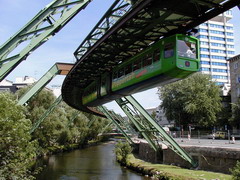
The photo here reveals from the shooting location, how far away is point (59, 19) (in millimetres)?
10641

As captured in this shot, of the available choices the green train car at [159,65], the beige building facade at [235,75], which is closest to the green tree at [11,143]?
the green train car at [159,65]

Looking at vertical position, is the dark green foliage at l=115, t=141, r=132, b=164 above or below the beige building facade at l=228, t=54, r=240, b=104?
below

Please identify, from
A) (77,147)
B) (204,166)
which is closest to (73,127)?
(77,147)

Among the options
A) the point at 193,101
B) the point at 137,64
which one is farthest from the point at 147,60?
the point at 193,101

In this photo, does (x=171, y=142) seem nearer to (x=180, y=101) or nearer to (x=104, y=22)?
(x=104, y=22)

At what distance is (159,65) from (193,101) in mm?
38971

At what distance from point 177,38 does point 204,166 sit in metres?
13.5

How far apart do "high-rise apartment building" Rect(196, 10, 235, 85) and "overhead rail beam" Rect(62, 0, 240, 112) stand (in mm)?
94380

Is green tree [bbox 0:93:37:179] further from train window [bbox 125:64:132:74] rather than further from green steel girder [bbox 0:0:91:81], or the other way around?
train window [bbox 125:64:132:74]

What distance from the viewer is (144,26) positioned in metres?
13.0

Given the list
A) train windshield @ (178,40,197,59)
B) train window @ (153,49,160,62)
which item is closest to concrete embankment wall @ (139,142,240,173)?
train windshield @ (178,40,197,59)

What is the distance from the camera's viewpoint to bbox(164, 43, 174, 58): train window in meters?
13.3

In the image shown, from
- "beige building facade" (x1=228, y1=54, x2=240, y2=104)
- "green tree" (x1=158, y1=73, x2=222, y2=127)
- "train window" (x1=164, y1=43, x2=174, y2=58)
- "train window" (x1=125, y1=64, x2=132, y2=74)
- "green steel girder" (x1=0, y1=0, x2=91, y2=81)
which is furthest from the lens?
"beige building facade" (x1=228, y1=54, x2=240, y2=104)

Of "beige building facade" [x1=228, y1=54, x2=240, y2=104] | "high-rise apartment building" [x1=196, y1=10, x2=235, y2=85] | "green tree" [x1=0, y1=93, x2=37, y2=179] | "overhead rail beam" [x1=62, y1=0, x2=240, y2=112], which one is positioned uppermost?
"high-rise apartment building" [x1=196, y1=10, x2=235, y2=85]
